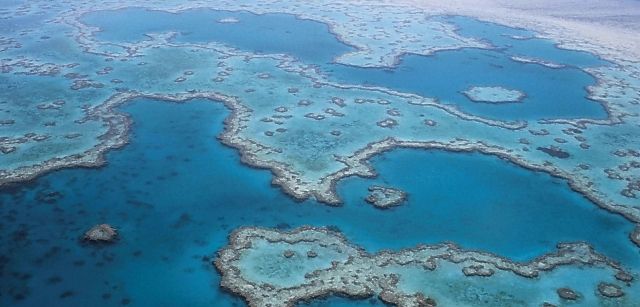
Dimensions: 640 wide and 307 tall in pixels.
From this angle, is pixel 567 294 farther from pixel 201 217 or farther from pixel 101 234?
pixel 101 234

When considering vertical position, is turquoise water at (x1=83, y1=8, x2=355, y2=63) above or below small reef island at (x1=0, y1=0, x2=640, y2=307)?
above

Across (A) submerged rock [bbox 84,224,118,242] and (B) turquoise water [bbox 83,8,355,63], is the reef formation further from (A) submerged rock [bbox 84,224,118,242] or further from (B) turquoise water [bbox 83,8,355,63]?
(B) turquoise water [bbox 83,8,355,63]

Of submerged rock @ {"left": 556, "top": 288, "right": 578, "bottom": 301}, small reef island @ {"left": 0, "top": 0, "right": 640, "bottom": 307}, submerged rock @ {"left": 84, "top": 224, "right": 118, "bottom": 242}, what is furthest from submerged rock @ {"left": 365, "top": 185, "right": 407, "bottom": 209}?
submerged rock @ {"left": 84, "top": 224, "right": 118, "bottom": 242}

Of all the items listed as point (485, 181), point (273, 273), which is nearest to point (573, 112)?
point (485, 181)

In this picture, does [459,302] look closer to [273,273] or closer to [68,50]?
[273,273]

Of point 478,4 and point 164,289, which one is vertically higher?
point 478,4

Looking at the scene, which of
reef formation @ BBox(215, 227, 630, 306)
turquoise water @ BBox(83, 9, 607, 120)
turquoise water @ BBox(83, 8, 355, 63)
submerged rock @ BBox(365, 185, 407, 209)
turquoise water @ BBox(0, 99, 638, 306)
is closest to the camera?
reef formation @ BBox(215, 227, 630, 306)

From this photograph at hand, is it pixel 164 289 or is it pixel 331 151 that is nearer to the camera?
pixel 164 289
